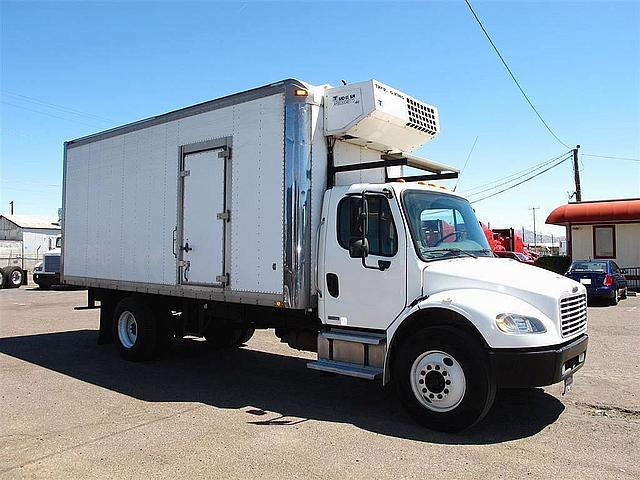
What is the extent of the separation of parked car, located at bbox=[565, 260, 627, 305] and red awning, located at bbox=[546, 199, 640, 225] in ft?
24.5

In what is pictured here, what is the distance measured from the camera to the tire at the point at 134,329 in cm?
886

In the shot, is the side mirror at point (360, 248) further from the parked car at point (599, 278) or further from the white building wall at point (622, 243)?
the white building wall at point (622, 243)

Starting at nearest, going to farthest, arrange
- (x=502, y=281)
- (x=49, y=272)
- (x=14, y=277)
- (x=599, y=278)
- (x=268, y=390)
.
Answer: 1. (x=502, y=281)
2. (x=268, y=390)
3. (x=599, y=278)
4. (x=49, y=272)
5. (x=14, y=277)

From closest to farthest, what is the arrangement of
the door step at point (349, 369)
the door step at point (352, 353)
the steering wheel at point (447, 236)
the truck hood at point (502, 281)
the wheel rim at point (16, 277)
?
the truck hood at point (502, 281) < the door step at point (349, 369) < the door step at point (352, 353) < the steering wheel at point (447, 236) < the wheel rim at point (16, 277)

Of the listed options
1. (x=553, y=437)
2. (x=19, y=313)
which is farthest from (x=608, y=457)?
(x=19, y=313)

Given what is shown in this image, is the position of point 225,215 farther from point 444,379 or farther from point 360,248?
point 444,379

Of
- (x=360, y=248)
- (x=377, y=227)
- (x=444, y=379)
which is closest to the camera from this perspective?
(x=444, y=379)

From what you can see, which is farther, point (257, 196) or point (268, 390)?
point (268, 390)

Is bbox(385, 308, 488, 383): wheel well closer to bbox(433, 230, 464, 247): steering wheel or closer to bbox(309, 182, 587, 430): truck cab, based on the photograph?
bbox(309, 182, 587, 430): truck cab

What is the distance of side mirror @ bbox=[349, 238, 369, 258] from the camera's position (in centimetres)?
610

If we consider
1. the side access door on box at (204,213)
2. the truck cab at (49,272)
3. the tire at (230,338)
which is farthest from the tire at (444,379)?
the truck cab at (49,272)

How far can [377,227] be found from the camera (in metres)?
6.28

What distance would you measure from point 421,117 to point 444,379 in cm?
376

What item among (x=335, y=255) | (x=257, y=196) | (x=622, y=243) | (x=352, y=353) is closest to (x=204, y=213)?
(x=257, y=196)
